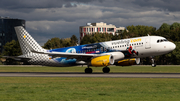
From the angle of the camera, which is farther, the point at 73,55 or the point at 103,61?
the point at 73,55

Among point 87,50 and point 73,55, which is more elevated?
point 87,50

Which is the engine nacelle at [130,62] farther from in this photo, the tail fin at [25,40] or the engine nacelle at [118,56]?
the tail fin at [25,40]

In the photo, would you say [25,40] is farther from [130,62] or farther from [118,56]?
[130,62]

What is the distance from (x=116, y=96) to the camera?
19.1 metres

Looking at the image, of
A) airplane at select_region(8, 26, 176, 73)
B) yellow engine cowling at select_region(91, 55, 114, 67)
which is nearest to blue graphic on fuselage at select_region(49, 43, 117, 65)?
airplane at select_region(8, 26, 176, 73)

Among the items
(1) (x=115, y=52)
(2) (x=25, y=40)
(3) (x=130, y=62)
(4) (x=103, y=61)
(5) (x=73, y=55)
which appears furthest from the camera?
(2) (x=25, y=40)

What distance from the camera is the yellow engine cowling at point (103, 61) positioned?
43.0 meters

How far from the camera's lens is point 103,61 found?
43.2 metres

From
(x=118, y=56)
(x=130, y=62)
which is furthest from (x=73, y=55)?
(x=130, y=62)

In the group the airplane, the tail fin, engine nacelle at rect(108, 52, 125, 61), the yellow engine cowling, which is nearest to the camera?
the yellow engine cowling

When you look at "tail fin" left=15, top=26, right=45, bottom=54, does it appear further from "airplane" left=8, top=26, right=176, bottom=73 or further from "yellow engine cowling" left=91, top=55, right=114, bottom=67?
"yellow engine cowling" left=91, top=55, right=114, bottom=67

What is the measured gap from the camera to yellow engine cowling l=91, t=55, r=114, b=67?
43.0 m

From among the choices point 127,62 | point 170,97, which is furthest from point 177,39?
point 170,97

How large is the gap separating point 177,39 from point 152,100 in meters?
117
